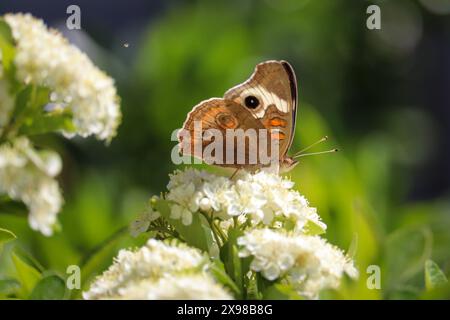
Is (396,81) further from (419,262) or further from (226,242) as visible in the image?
(226,242)

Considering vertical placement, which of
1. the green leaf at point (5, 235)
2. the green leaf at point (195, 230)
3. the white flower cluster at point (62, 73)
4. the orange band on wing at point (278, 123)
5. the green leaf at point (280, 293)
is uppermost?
the orange band on wing at point (278, 123)

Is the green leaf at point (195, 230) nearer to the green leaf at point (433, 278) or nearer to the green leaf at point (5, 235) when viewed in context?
the green leaf at point (5, 235)

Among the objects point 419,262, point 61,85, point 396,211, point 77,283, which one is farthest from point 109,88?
point 396,211

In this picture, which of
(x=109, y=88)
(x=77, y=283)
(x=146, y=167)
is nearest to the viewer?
(x=109, y=88)

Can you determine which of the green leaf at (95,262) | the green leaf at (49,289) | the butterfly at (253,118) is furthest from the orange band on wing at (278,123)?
the green leaf at (49,289)

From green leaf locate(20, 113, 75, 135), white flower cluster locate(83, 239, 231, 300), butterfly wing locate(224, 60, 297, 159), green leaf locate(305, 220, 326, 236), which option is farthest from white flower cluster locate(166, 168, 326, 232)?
butterfly wing locate(224, 60, 297, 159)

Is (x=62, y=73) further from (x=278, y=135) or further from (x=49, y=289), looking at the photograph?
(x=278, y=135)
